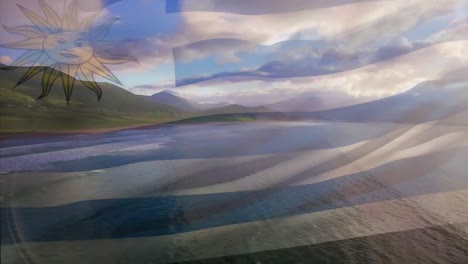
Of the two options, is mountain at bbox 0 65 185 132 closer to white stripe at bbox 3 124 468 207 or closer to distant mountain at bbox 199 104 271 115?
white stripe at bbox 3 124 468 207

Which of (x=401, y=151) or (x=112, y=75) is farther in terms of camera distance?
(x=401, y=151)

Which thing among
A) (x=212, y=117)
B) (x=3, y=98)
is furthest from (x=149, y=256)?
(x=3, y=98)

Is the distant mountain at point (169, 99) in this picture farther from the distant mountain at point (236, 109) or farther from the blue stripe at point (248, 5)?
the blue stripe at point (248, 5)

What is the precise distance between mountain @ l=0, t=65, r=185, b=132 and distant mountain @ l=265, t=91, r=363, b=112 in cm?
76

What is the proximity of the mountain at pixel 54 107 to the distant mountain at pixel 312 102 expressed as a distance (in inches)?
29.8

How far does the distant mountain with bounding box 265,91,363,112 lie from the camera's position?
1.84 meters

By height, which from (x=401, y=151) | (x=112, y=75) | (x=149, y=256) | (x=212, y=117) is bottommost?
(x=149, y=256)

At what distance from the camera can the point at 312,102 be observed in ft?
6.08

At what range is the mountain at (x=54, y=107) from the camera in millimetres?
1716

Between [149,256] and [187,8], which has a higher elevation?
[187,8]

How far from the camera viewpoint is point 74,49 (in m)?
1.71

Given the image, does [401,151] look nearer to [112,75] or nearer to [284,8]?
[284,8]

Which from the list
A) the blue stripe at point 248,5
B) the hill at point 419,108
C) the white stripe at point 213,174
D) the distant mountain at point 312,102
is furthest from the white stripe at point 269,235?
the blue stripe at point 248,5

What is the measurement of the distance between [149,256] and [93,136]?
611 millimetres
